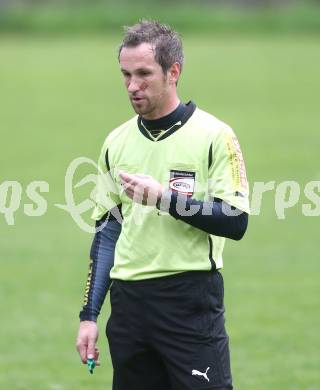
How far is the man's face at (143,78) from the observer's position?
5129 mm

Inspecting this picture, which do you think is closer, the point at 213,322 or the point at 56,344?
the point at 213,322

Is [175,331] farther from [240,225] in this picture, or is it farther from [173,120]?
[173,120]

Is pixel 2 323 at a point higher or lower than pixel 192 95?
lower

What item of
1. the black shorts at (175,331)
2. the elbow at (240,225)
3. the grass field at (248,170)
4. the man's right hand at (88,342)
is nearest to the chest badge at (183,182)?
the elbow at (240,225)

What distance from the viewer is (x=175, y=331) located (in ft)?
17.1

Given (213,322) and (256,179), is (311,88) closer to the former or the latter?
(256,179)

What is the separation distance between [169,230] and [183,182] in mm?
225

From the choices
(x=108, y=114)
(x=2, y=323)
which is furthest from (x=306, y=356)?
(x=108, y=114)

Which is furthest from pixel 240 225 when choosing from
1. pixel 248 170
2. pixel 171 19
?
pixel 171 19

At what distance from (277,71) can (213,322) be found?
30.3 meters

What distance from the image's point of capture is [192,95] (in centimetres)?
3002

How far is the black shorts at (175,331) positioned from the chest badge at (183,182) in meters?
0.37

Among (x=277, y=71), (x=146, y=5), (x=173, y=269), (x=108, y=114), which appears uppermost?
(x=146, y=5)

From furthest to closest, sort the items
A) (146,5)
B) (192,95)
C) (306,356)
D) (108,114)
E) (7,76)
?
(146,5)
(7,76)
(192,95)
(108,114)
(306,356)
